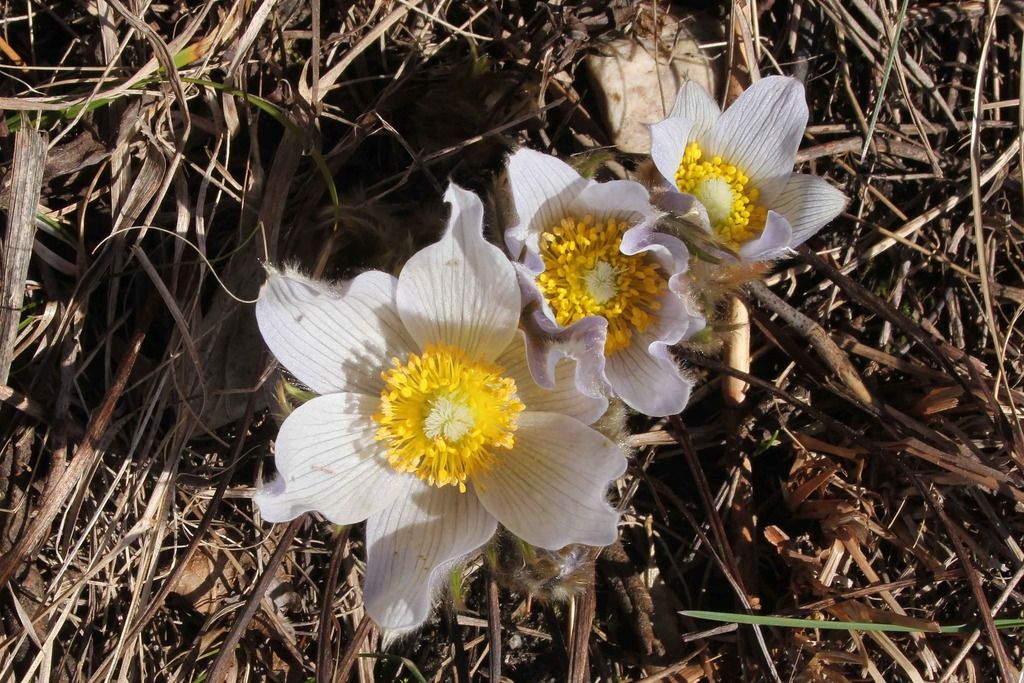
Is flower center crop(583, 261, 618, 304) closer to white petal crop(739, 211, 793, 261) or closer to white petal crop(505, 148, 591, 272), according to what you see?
white petal crop(505, 148, 591, 272)

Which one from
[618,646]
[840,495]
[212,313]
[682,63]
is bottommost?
[618,646]

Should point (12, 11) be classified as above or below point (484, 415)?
above

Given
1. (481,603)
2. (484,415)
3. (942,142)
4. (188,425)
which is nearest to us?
(484,415)

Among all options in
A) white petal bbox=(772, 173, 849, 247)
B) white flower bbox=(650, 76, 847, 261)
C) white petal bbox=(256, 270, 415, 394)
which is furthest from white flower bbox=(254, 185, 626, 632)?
white petal bbox=(772, 173, 849, 247)

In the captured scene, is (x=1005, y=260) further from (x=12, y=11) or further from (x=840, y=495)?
(x=12, y=11)

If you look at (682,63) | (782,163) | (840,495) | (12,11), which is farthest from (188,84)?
(840,495)

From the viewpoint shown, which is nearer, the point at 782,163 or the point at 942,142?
the point at 782,163

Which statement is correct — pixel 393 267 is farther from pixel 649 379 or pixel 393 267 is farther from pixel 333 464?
pixel 649 379
